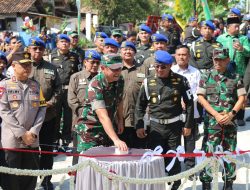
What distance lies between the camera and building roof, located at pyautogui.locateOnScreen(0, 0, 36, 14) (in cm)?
4706

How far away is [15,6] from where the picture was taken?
48.0 metres

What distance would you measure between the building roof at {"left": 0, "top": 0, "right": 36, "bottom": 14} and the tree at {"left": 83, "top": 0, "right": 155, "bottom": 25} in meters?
6.00

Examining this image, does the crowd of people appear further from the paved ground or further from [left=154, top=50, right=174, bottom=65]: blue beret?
the paved ground

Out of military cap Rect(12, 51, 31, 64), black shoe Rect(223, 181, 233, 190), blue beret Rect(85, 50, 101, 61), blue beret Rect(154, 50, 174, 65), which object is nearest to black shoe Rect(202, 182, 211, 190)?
black shoe Rect(223, 181, 233, 190)

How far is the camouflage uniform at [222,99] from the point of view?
547 cm

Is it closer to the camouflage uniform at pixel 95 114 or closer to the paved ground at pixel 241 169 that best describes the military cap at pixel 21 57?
the camouflage uniform at pixel 95 114

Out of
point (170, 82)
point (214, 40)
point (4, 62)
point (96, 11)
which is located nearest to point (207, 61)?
point (214, 40)

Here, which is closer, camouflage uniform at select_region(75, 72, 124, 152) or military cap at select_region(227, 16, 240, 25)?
camouflage uniform at select_region(75, 72, 124, 152)

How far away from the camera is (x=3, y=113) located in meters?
4.94

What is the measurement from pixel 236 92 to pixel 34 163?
97.5 inches

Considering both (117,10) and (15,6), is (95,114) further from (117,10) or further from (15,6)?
(15,6)

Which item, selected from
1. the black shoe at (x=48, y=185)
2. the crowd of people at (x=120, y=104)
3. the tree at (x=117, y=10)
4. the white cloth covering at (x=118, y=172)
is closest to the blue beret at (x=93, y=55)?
the crowd of people at (x=120, y=104)

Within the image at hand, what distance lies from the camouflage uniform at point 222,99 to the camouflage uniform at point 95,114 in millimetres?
1179

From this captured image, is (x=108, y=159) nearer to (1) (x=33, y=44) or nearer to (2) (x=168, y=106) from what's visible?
(2) (x=168, y=106)
